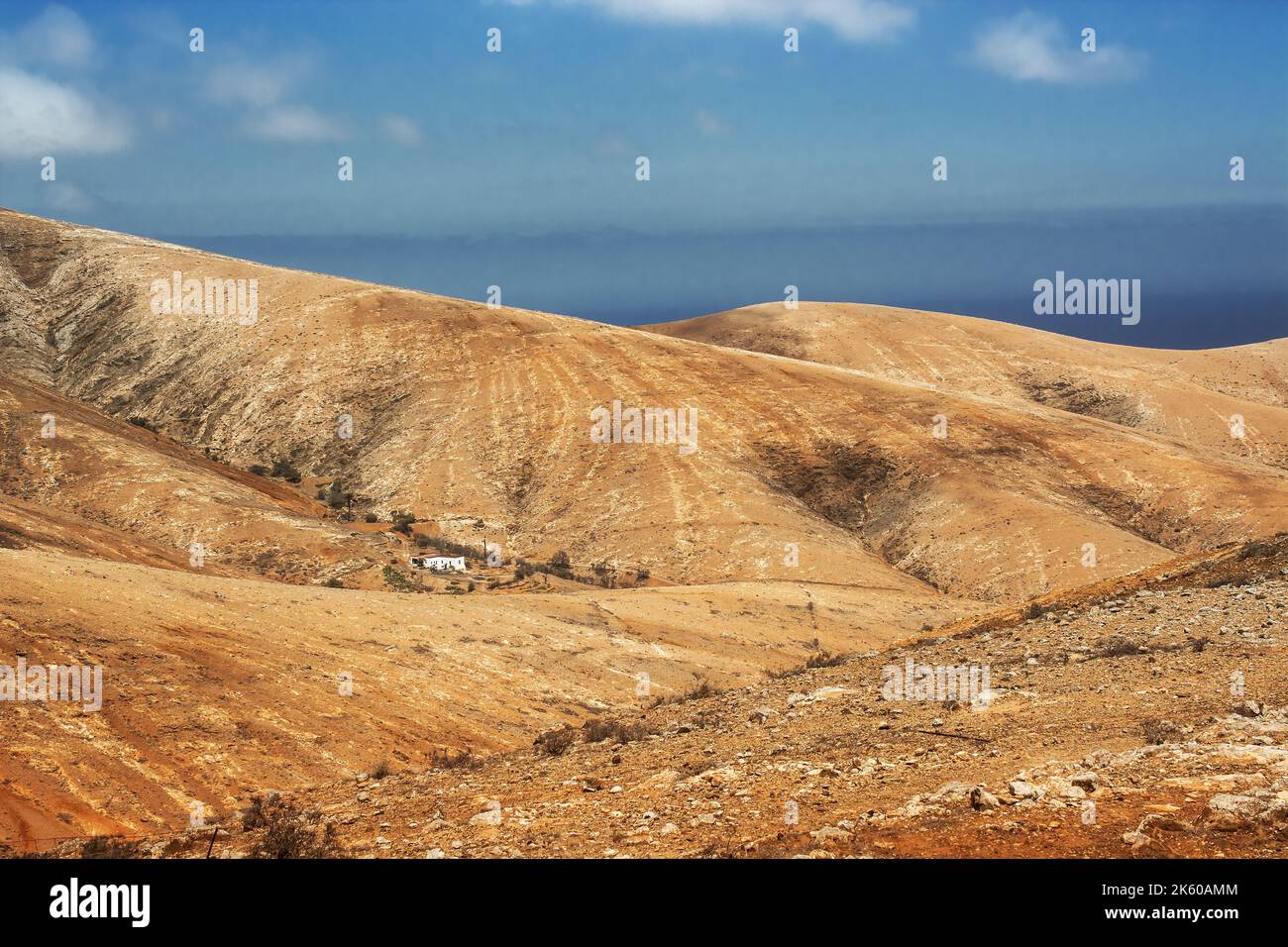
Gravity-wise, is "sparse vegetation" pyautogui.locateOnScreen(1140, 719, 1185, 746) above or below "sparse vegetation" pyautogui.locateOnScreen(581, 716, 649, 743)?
above

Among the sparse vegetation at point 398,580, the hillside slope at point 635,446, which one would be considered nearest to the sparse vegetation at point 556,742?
the sparse vegetation at point 398,580

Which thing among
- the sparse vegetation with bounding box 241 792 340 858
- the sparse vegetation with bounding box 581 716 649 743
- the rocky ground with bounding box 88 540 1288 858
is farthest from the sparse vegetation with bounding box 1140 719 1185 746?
the sparse vegetation with bounding box 241 792 340 858

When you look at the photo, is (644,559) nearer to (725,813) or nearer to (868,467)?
(868,467)

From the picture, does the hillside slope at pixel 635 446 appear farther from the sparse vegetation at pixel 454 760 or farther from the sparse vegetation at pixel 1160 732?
the sparse vegetation at pixel 1160 732

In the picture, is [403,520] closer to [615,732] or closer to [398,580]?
[398,580]

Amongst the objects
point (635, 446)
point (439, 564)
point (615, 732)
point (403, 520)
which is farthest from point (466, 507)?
point (615, 732)

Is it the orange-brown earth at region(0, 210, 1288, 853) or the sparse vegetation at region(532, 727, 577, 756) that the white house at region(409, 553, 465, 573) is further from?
the sparse vegetation at region(532, 727, 577, 756)
